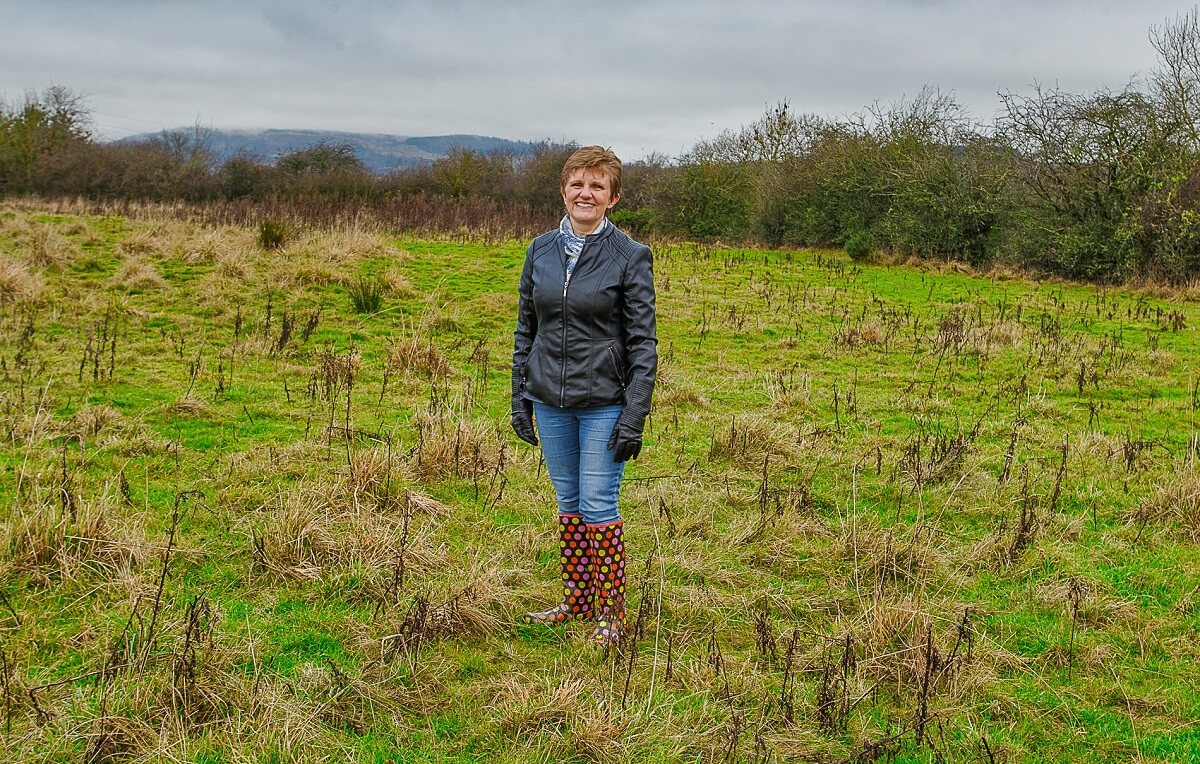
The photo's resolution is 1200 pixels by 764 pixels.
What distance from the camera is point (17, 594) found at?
377 centimetres

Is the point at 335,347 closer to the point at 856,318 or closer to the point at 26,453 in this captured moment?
the point at 26,453

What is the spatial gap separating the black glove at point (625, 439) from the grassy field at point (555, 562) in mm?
729

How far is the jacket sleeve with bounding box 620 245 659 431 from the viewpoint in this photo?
3486 mm

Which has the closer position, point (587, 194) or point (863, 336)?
point (587, 194)

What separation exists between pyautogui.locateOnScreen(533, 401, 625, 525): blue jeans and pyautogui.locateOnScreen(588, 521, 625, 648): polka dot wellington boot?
0.17 feet

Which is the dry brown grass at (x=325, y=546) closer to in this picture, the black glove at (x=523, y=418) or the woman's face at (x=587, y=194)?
the black glove at (x=523, y=418)

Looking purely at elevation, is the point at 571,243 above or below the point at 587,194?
below

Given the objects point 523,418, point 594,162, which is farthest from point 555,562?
point 594,162

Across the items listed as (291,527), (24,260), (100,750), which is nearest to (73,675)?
(100,750)

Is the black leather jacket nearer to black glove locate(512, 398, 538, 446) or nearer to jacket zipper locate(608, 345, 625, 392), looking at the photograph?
jacket zipper locate(608, 345, 625, 392)

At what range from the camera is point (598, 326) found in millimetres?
3562

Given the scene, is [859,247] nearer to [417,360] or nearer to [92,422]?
[417,360]

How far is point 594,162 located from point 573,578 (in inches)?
72.2

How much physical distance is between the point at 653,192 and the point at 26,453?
29262 mm
